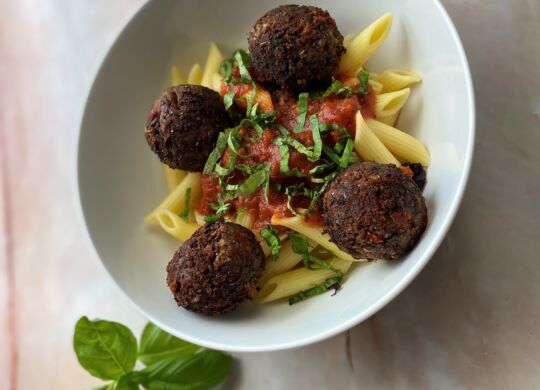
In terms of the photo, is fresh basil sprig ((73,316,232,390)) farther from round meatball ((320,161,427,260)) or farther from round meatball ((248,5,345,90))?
round meatball ((248,5,345,90))

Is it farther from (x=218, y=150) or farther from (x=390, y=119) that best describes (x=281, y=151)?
(x=390, y=119)

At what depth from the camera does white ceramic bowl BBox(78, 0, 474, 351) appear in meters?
1.65

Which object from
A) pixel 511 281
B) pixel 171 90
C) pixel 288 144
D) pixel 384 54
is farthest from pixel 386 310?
pixel 171 90

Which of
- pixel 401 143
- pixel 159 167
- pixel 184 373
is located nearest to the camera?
pixel 401 143

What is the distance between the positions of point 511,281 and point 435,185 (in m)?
0.40

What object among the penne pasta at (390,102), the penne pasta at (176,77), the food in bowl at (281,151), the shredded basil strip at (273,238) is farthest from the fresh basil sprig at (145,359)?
the penne pasta at (390,102)

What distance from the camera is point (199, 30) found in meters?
2.23

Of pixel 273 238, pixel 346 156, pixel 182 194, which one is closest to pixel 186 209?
pixel 182 194

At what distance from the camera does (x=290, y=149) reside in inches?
72.6

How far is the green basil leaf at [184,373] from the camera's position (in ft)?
6.73

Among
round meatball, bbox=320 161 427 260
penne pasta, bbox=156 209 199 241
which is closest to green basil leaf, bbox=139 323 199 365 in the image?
penne pasta, bbox=156 209 199 241

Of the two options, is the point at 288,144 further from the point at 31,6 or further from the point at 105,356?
the point at 31,6

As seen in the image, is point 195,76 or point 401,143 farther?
point 195,76

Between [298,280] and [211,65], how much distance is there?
0.83 meters
